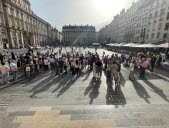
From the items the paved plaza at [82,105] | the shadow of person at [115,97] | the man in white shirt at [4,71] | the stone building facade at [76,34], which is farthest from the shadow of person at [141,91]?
the stone building facade at [76,34]

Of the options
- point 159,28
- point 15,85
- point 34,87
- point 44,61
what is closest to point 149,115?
point 34,87

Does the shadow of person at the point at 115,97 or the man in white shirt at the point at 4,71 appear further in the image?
the man in white shirt at the point at 4,71

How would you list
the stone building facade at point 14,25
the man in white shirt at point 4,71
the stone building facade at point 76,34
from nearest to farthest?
the man in white shirt at point 4,71 → the stone building facade at point 14,25 → the stone building facade at point 76,34

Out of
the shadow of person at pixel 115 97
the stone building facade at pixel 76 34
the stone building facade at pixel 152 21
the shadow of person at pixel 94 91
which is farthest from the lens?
the stone building facade at pixel 76 34

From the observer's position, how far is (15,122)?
4285 millimetres

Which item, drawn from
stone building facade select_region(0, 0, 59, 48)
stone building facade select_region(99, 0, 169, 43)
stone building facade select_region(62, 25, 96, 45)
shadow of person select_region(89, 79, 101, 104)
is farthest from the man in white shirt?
stone building facade select_region(62, 25, 96, 45)

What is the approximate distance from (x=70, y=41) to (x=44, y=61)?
416 feet

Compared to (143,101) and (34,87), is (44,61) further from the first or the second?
(143,101)

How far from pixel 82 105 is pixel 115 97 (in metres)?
2.05

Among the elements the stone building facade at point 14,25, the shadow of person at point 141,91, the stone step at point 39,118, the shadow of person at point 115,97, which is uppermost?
the stone building facade at point 14,25

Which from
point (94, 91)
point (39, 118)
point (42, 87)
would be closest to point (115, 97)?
point (94, 91)

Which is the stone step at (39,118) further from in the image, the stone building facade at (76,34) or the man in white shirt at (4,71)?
the stone building facade at (76,34)

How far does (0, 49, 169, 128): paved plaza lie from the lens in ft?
13.9

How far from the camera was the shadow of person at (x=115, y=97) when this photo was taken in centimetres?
604
